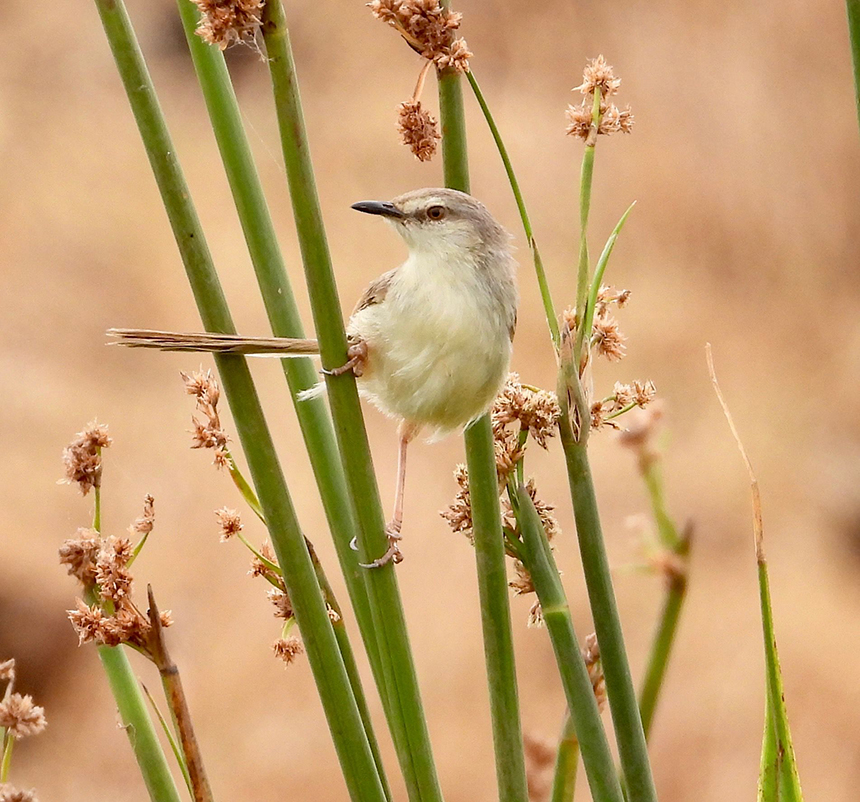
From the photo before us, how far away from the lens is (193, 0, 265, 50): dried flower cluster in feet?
1.41

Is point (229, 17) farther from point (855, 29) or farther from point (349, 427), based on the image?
point (855, 29)

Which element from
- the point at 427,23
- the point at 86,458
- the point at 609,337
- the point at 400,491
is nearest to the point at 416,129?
the point at 427,23

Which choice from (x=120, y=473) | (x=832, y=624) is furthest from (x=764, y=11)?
(x=120, y=473)

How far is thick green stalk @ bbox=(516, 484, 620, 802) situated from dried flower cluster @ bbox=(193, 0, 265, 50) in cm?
28

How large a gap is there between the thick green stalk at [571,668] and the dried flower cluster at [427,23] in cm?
25

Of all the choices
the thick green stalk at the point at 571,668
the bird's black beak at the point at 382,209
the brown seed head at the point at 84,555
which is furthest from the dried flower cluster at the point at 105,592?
the bird's black beak at the point at 382,209

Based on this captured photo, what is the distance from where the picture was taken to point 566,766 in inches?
24.1

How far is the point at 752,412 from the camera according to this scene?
1.93 meters

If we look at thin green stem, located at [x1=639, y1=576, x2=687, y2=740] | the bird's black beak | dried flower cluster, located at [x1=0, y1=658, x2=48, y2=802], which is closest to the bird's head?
the bird's black beak

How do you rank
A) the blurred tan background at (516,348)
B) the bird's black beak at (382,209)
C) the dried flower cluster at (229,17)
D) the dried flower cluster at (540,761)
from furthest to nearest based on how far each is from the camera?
the blurred tan background at (516,348), the bird's black beak at (382,209), the dried flower cluster at (540,761), the dried flower cluster at (229,17)

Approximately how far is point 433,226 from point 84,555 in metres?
0.49

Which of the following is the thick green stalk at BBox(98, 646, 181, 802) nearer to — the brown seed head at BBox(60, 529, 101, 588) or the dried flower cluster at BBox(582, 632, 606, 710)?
the brown seed head at BBox(60, 529, 101, 588)

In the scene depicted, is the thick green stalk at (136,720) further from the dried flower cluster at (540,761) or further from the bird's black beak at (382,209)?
the bird's black beak at (382,209)

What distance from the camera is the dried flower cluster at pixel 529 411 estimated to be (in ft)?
1.83
